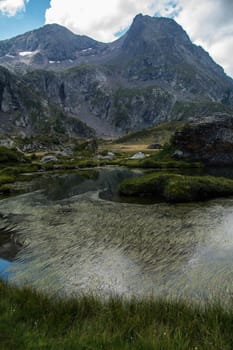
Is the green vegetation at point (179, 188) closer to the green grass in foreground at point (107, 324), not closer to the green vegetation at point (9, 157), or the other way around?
the green grass in foreground at point (107, 324)

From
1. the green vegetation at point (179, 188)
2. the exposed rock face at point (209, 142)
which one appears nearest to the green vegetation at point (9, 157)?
the exposed rock face at point (209, 142)

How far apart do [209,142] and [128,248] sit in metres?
66.5

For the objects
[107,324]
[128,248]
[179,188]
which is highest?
[107,324]

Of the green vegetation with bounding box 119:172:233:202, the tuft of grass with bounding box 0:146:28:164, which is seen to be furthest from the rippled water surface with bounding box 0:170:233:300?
the tuft of grass with bounding box 0:146:28:164

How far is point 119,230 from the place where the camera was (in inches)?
781

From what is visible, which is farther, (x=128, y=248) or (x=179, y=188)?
(x=179, y=188)

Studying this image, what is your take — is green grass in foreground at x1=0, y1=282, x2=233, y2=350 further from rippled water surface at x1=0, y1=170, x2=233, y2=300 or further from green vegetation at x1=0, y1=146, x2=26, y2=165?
green vegetation at x1=0, y1=146, x2=26, y2=165

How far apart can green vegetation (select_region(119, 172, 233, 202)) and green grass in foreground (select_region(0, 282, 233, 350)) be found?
71.8ft

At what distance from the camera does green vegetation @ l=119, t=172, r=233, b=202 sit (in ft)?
98.1

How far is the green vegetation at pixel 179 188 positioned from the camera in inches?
1177

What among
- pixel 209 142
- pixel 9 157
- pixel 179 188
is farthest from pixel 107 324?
pixel 9 157

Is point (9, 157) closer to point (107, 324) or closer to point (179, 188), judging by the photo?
point (179, 188)

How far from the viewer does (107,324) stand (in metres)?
7.27

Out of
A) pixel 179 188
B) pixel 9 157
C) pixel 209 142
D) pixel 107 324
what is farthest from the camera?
pixel 9 157
